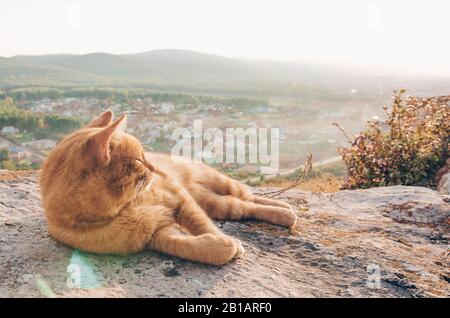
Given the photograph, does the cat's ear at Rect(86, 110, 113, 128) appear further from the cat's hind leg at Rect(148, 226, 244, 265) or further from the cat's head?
the cat's hind leg at Rect(148, 226, 244, 265)

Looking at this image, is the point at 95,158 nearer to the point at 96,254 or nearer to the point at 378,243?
the point at 96,254

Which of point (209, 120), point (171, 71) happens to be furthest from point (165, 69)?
point (209, 120)

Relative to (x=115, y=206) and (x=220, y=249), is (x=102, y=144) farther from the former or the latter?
(x=220, y=249)

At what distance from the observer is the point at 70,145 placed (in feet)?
9.12

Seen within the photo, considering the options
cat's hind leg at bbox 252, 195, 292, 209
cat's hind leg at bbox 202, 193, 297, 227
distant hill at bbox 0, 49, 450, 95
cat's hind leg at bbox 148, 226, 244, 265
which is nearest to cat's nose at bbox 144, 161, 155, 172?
cat's hind leg at bbox 148, 226, 244, 265

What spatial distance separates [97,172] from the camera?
2521mm

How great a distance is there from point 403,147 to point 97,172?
16.8ft

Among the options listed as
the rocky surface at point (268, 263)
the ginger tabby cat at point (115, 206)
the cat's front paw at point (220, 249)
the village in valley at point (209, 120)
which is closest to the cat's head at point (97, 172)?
the ginger tabby cat at point (115, 206)

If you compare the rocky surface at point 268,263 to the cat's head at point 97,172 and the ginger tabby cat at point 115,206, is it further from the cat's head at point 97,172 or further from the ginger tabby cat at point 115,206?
the cat's head at point 97,172

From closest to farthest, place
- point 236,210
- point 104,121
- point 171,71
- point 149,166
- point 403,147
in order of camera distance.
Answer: point 149,166, point 104,121, point 236,210, point 403,147, point 171,71

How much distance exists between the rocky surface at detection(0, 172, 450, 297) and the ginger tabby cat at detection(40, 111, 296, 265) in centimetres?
9

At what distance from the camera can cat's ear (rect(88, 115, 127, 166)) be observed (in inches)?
94.7
